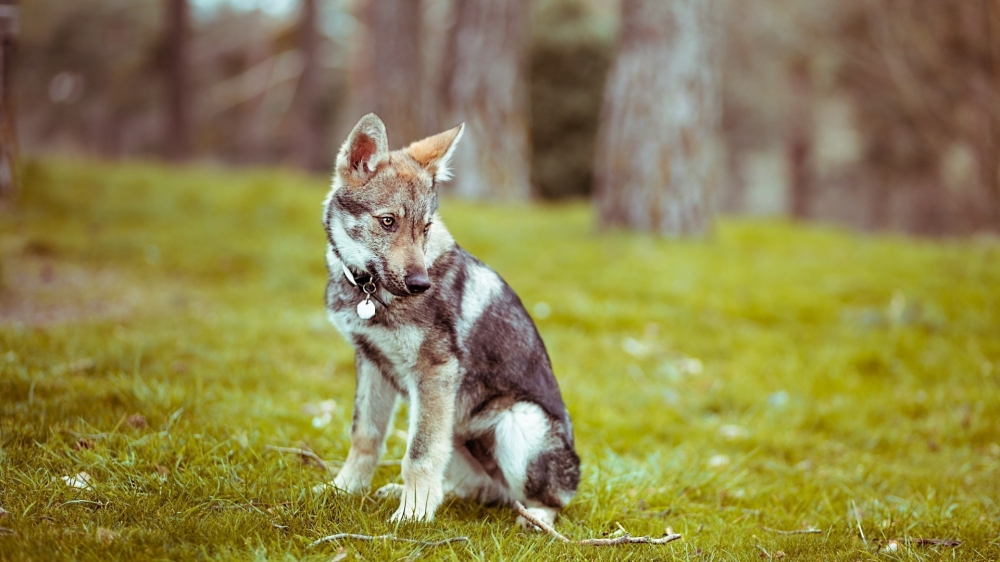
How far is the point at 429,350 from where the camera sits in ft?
11.4

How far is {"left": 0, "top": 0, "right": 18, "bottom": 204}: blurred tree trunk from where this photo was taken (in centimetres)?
630

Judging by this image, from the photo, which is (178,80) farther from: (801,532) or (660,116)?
(801,532)

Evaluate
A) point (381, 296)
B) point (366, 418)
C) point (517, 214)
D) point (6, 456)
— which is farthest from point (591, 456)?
point (517, 214)

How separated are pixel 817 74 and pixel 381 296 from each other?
2208cm

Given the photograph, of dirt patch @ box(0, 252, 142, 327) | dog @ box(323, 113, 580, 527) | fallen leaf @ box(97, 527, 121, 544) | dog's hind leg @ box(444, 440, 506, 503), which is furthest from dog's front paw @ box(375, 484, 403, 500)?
dirt patch @ box(0, 252, 142, 327)

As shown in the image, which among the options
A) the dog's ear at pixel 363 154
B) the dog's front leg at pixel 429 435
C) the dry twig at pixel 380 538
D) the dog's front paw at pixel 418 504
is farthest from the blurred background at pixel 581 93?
the dry twig at pixel 380 538

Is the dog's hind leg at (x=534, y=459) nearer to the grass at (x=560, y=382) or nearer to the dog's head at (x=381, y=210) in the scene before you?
the grass at (x=560, y=382)

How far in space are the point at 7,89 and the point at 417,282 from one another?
5249 millimetres

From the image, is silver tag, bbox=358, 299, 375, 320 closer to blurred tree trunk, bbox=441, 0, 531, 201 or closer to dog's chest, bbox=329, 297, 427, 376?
dog's chest, bbox=329, 297, 427, 376

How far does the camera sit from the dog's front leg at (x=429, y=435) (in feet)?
11.4

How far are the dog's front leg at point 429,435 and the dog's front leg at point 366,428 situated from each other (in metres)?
0.37

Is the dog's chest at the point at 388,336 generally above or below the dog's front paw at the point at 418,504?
above

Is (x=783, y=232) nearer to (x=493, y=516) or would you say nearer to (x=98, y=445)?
(x=493, y=516)

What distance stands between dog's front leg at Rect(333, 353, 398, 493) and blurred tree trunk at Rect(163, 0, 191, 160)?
53.0ft
